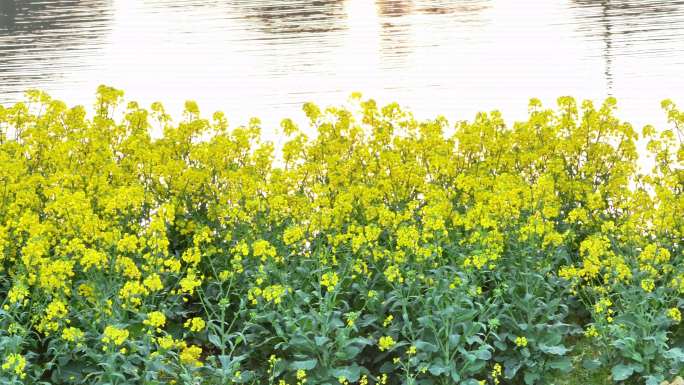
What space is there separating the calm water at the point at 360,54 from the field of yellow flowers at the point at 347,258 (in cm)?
401

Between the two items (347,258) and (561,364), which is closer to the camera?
(561,364)

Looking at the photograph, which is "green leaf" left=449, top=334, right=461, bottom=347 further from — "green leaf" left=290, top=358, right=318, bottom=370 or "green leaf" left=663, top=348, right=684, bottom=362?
"green leaf" left=663, top=348, right=684, bottom=362

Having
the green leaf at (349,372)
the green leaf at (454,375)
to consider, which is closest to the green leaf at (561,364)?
the green leaf at (454,375)

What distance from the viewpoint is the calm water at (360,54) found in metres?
11.5

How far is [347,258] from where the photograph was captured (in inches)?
199

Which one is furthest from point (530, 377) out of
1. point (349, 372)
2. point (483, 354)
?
point (349, 372)

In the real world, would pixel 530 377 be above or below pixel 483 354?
below

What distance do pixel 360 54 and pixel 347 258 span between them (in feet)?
31.5

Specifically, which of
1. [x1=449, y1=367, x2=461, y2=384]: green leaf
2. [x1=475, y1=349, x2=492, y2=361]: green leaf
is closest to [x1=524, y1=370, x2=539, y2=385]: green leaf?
[x1=475, y1=349, x2=492, y2=361]: green leaf

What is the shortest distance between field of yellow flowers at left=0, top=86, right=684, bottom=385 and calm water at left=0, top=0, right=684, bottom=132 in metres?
4.01

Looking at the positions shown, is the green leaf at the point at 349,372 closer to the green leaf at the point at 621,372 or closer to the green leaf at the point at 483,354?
the green leaf at the point at 483,354

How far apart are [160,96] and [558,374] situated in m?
8.15

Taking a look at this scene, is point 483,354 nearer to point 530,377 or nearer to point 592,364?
point 530,377

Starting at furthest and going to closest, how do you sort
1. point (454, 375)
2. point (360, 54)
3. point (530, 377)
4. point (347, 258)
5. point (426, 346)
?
point (360, 54)
point (347, 258)
point (530, 377)
point (426, 346)
point (454, 375)
